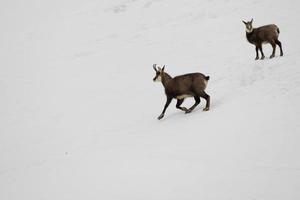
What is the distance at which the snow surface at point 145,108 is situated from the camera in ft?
27.9

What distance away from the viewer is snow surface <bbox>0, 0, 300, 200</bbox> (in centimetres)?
850

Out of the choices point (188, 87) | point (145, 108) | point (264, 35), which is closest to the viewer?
point (188, 87)

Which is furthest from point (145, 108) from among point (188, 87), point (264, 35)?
point (264, 35)

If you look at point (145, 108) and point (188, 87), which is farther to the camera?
point (145, 108)

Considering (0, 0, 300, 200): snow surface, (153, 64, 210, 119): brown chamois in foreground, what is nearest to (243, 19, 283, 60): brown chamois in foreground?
(0, 0, 300, 200): snow surface

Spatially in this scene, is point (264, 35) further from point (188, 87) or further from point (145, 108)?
point (145, 108)

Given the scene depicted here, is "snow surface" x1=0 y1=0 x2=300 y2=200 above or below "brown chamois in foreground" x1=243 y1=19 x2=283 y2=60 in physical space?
below

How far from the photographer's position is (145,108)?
54.3ft

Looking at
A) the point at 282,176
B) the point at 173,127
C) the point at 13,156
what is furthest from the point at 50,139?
the point at 282,176

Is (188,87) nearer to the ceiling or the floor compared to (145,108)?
nearer to the ceiling

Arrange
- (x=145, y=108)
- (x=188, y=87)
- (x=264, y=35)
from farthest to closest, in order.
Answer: (x=145, y=108) → (x=264, y=35) → (x=188, y=87)

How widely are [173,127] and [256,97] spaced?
→ 8.45 feet

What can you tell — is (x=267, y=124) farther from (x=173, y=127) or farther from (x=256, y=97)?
(x=173, y=127)

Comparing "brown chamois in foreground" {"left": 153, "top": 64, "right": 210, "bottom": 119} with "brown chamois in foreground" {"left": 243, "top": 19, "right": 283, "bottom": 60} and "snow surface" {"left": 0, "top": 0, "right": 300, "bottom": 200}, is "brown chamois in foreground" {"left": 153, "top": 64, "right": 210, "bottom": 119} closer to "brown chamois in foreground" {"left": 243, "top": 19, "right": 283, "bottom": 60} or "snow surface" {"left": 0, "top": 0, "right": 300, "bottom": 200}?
"snow surface" {"left": 0, "top": 0, "right": 300, "bottom": 200}
